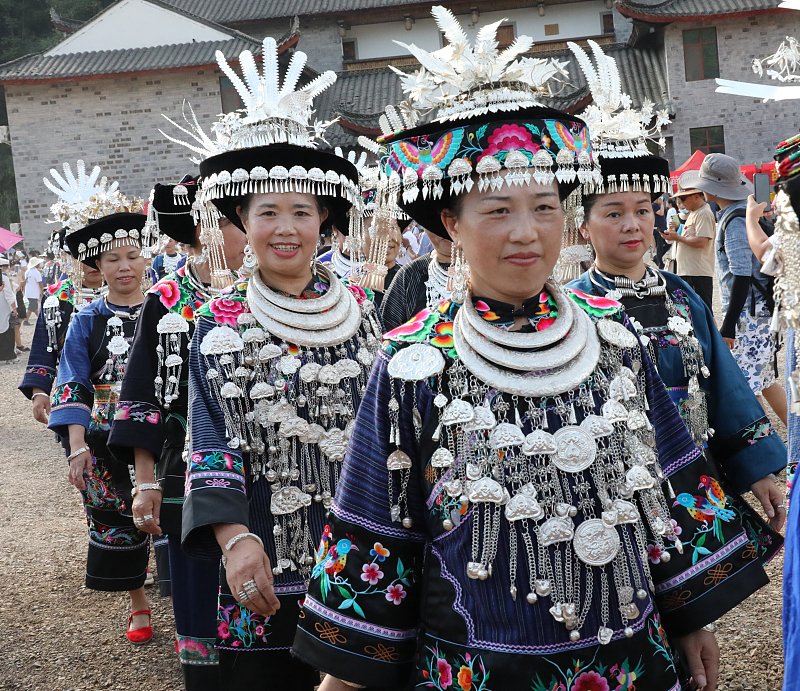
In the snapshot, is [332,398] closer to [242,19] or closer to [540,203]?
[540,203]

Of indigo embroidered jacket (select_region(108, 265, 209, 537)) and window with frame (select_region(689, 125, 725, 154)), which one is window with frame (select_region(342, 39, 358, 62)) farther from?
indigo embroidered jacket (select_region(108, 265, 209, 537))

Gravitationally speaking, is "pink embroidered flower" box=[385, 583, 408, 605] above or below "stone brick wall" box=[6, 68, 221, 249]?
below

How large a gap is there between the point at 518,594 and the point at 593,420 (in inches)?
15.8

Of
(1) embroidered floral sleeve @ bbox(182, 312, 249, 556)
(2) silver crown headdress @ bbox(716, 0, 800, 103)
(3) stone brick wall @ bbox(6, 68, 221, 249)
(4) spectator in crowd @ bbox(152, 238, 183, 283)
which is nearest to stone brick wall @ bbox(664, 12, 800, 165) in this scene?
(3) stone brick wall @ bbox(6, 68, 221, 249)

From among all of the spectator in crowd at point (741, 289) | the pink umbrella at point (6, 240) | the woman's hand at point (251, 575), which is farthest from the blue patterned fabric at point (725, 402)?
the pink umbrella at point (6, 240)

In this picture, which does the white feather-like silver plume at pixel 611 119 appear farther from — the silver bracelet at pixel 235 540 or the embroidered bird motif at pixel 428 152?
the silver bracelet at pixel 235 540

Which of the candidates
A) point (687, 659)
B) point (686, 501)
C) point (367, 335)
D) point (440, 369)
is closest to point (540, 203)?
point (440, 369)

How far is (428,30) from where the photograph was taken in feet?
111

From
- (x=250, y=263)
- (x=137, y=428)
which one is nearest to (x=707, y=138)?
(x=250, y=263)

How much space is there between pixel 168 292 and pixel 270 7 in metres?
33.6

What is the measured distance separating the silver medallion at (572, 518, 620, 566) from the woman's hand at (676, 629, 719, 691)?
1.10ft

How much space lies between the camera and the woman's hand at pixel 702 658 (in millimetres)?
2143

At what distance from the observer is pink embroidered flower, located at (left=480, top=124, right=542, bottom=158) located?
2061 millimetres

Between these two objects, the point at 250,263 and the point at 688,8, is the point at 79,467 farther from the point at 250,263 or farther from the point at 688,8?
the point at 688,8
